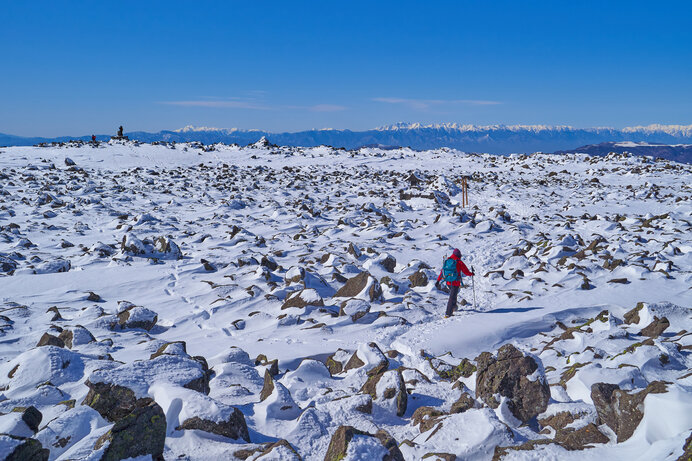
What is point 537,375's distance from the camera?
182 inches

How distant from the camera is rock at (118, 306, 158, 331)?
25.7 feet

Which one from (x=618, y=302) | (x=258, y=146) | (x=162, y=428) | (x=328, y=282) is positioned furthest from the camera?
(x=258, y=146)

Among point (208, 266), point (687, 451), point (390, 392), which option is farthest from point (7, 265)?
point (687, 451)

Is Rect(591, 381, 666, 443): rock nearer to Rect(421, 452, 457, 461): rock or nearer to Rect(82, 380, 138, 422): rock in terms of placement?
Rect(421, 452, 457, 461): rock

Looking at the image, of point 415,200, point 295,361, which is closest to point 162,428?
point 295,361

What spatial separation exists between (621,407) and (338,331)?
17.3 feet

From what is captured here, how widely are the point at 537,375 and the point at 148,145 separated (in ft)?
153

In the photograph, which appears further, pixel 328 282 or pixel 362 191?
pixel 362 191

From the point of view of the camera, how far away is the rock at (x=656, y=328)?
267 inches

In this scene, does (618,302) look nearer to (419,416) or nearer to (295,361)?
(419,416)

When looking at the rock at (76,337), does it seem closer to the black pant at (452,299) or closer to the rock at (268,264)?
the rock at (268,264)

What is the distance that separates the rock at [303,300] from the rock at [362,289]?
0.94m

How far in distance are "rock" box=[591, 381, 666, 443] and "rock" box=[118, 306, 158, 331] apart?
773cm

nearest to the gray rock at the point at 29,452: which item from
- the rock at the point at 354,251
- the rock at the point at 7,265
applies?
the rock at the point at 7,265
